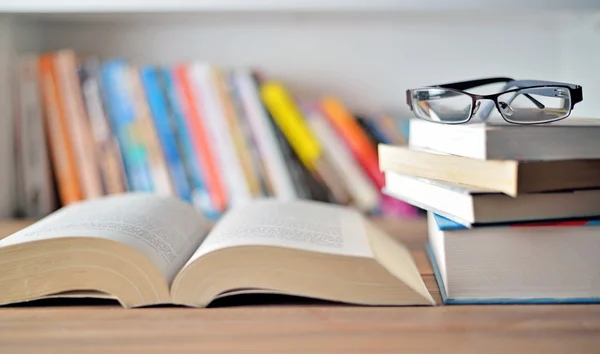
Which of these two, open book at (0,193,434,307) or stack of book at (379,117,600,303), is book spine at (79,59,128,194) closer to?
open book at (0,193,434,307)

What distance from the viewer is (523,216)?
23.6 inches

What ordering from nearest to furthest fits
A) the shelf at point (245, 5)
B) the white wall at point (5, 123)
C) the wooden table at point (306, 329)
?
the wooden table at point (306, 329)
the shelf at point (245, 5)
the white wall at point (5, 123)

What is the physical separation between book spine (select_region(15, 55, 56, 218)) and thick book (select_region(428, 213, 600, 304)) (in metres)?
0.80

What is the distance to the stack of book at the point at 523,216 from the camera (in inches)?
22.5

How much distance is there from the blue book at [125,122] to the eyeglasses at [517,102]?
0.60 m

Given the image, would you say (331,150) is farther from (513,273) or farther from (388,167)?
(513,273)

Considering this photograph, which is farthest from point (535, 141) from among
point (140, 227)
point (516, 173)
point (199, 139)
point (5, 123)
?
point (5, 123)

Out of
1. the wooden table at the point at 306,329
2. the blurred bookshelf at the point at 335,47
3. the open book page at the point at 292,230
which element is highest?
the blurred bookshelf at the point at 335,47

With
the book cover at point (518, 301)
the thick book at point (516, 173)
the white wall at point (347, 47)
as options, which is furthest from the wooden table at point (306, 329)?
the white wall at point (347, 47)

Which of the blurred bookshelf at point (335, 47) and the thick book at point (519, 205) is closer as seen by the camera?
the thick book at point (519, 205)

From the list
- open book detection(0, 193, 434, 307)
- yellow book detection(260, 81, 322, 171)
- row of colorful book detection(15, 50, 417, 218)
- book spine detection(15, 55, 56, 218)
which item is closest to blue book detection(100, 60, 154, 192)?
row of colorful book detection(15, 50, 417, 218)

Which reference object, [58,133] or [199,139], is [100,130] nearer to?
[58,133]

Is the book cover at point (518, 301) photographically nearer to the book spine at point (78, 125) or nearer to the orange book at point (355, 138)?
the orange book at point (355, 138)

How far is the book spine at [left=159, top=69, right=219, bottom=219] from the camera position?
1.11m
